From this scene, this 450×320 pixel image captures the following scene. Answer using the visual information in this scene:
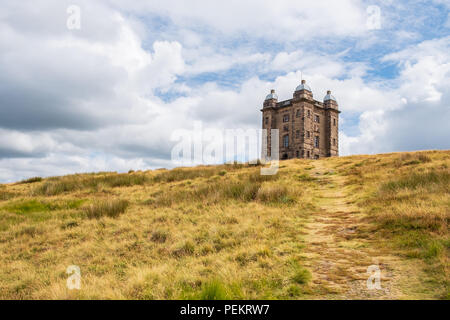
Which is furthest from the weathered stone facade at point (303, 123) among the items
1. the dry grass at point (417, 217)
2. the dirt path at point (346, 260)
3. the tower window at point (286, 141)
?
the dirt path at point (346, 260)

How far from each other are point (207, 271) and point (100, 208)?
25.4ft

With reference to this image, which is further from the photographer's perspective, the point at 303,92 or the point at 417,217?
the point at 303,92

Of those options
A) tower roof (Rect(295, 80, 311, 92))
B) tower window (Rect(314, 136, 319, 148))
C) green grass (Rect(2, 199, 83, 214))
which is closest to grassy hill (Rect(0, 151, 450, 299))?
green grass (Rect(2, 199, 83, 214))

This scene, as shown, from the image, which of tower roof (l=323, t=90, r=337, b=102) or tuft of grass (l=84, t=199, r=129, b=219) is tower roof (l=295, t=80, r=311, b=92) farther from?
tuft of grass (l=84, t=199, r=129, b=219)

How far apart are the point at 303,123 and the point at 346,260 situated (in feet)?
133

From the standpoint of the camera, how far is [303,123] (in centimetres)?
4438

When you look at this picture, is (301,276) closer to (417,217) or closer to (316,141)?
(417,217)

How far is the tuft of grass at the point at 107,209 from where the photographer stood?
37.3 ft

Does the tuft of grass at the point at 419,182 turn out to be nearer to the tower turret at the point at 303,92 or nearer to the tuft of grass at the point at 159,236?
the tuft of grass at the point at 159,236

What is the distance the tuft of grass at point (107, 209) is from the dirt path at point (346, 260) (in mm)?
A: 7164

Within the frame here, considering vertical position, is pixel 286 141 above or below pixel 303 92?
below

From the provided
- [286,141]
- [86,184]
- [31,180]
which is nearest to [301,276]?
[86,184]
